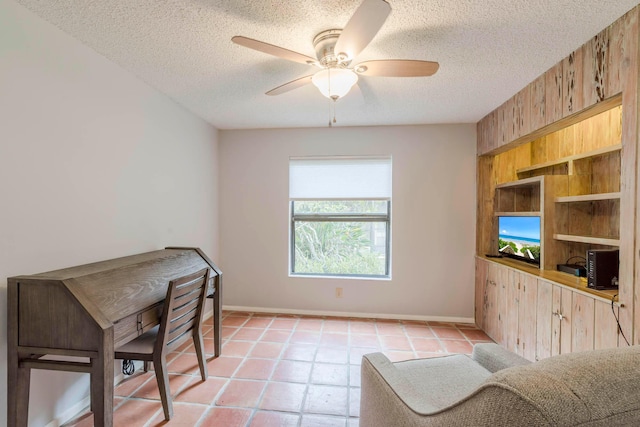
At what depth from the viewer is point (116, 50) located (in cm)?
191

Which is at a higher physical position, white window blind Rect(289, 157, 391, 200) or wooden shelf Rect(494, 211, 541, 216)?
white window blind Rect(289, 157, 391, 200)

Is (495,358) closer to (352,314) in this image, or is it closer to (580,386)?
(580,386)

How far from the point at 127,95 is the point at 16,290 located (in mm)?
1492

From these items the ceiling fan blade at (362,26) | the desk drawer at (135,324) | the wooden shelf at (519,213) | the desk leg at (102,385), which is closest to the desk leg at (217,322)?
the desk drawer at (135,324)

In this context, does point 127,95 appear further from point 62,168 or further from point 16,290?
point 16,290

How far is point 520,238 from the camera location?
279 centimetres

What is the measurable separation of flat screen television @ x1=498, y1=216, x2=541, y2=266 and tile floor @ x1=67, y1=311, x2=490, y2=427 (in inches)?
36.6

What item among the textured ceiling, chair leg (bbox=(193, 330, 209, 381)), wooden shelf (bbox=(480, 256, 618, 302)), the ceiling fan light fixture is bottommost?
chair leg (bbox=(193, 330, 209, 381))

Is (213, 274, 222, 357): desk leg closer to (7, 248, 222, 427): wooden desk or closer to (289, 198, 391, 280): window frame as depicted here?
(7, 248, 222, 427): wooden desk

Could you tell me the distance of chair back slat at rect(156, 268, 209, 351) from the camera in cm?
172

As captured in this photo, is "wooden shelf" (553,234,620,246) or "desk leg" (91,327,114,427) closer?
"desk leg" (91,327,114,427)

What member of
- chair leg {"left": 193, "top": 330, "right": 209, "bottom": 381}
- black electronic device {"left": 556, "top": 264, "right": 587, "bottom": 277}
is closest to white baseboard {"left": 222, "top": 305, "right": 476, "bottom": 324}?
black electronic device {"left": 556, "top": 264, "right": 587, "bottom": 277}

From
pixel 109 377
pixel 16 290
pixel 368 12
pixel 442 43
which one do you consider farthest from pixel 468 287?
pixel 16 290

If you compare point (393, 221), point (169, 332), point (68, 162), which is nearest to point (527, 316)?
point (393, 221)
